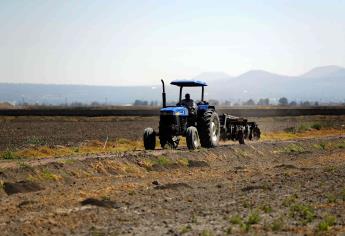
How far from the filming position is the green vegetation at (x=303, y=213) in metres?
13.2

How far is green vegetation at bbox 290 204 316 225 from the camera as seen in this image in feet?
43.3

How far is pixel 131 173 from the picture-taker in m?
21.5

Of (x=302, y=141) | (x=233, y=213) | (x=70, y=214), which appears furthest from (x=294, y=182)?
(x=302, y=141)

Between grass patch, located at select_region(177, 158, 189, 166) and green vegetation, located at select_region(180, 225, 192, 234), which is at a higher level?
grass patch, located at select_region(177, 158, 189, 166)

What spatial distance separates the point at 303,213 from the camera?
45.1 feet

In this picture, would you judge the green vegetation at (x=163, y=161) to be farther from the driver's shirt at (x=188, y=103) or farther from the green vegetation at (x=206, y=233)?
the green vegetation at (x=206, y=233)

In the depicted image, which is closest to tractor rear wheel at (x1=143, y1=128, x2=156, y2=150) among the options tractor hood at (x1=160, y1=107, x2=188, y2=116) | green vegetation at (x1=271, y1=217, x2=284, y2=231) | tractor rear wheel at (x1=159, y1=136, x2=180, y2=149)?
tractor rear wheel at (x1=159, y1=136, x2=180, y2=149)

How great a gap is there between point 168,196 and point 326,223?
4506 mm

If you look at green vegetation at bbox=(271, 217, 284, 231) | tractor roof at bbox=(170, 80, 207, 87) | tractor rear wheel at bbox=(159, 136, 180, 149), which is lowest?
green vegetation at bbox=(271, 217, 284, 231)

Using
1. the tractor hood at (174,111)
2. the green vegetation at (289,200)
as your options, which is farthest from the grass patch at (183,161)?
the green vegetation at (289,200)

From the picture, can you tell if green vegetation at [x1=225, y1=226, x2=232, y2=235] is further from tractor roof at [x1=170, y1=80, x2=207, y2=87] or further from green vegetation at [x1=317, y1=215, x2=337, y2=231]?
tractor roof at [x1=170, y1=80, x2=207, y2=87]

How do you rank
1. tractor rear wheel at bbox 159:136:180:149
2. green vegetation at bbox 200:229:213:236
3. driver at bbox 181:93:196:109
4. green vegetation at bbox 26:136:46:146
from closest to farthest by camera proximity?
green vegetation at bbox 200:229:213:236 → driver at bbox 181:93:196:109 → tractor rear wheel at bbox 159:136:180:149 → green vegetation at bbox 26:136:46:146

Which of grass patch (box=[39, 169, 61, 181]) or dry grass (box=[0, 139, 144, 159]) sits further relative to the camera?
dry grass (box=[0, 139, 144, 159])

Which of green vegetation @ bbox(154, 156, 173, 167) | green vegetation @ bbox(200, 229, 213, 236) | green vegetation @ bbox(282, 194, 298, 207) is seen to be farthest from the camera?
green vegetation @ bbox(154, 156, 173, 167)
